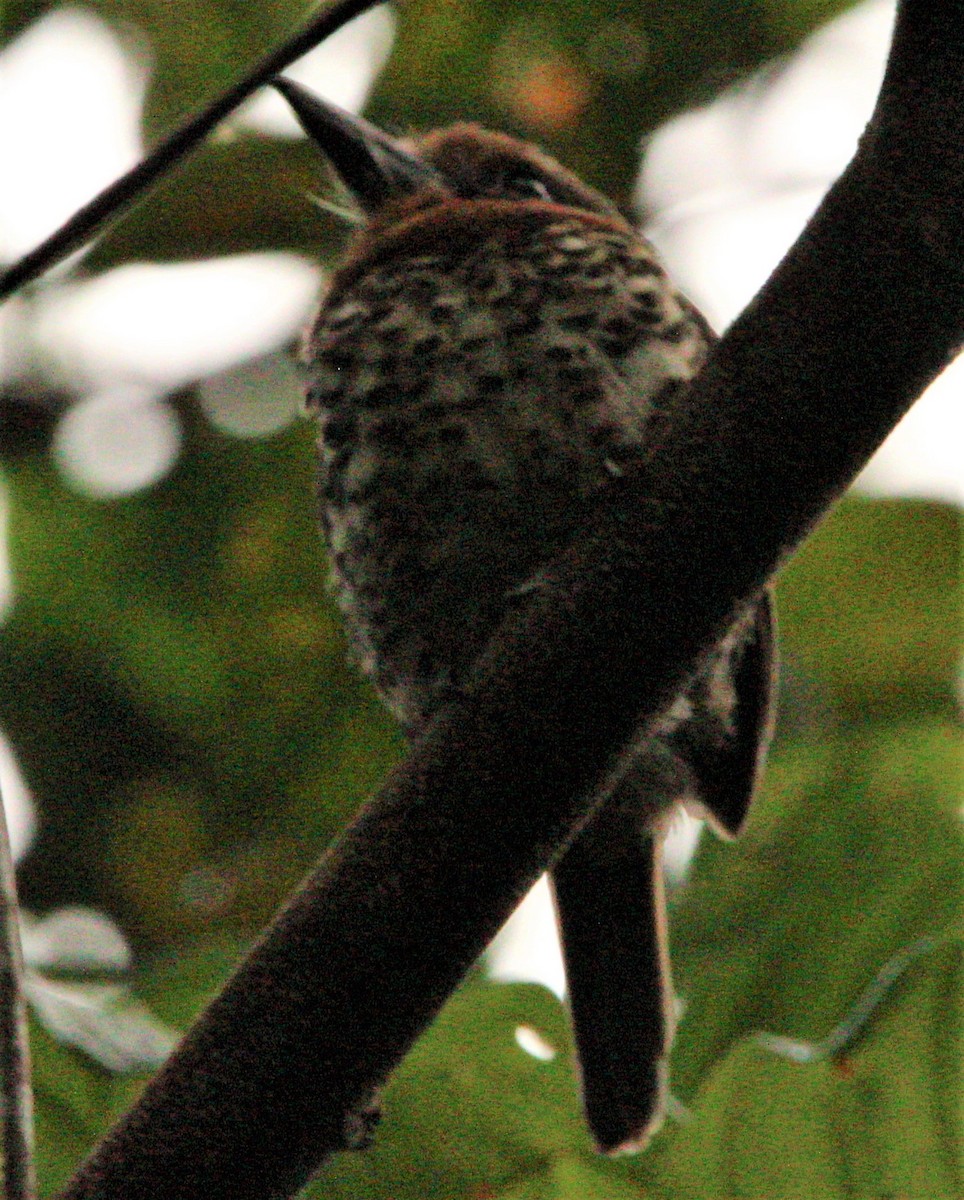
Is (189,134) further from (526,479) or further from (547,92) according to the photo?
(547,92)

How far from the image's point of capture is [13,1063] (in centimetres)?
131

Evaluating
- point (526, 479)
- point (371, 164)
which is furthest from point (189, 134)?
point (371, 164)

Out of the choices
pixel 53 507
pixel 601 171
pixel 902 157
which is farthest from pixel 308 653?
pixel 902 157

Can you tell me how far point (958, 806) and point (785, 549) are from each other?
1029 mm

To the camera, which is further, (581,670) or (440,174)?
(440,174)

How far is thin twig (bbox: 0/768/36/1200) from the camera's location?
1270mm

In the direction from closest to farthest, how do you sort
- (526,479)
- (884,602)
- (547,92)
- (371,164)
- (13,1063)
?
(13,1063)
(526,479)
(371,164)
(884,602)
(547,92)

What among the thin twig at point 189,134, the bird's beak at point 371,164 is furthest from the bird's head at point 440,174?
the thin twig at point 189,134

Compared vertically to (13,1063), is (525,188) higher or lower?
lower

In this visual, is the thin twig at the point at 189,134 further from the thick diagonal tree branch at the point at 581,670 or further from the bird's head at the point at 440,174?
the bird's head at the point at 440,174

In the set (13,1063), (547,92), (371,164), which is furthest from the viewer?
(547,92)

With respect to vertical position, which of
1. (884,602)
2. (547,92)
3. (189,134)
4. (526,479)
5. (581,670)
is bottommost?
(884,602)

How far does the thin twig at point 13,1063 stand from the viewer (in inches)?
50.0

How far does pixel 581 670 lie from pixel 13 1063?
A: 18.6 inches
